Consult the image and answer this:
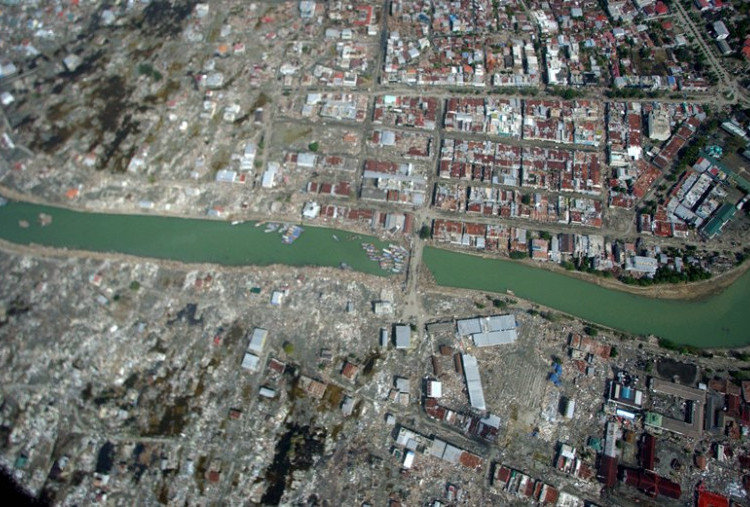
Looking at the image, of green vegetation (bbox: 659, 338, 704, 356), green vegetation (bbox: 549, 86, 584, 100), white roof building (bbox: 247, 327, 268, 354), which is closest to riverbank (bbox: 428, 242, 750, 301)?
green vegetation (bbox: 659, 338, 704, 356)

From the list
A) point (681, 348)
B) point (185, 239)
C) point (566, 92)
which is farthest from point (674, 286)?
point (185, 239)

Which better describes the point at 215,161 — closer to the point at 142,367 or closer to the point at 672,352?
the point at 142,367

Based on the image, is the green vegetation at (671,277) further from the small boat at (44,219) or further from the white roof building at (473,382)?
the small boat at (44,219)

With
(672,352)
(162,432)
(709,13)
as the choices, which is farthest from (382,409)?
(709,13)

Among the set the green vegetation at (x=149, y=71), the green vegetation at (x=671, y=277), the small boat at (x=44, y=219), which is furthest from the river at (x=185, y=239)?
the green vegetation at (x=671, y=277)

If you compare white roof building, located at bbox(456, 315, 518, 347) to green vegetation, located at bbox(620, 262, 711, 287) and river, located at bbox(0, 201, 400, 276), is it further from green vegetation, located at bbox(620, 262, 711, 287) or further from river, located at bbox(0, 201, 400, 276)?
green vegetation, located at bbox(620, 262, 711, 287)

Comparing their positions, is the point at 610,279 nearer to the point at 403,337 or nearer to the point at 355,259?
the point at 403,337
